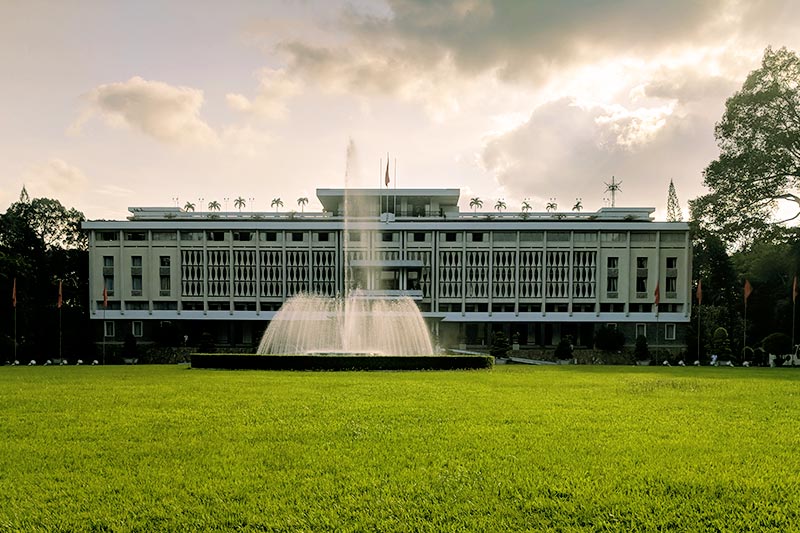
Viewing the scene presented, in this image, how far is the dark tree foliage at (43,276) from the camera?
3972 cm

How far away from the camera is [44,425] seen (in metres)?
9.14

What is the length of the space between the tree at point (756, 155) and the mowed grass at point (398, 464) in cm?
2379

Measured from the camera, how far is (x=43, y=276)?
164 feet

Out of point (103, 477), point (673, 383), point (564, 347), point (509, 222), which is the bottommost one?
point (564, 347)

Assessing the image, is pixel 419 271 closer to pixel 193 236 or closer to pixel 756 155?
pixel 193 236

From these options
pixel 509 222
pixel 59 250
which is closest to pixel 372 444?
pixel 509 222

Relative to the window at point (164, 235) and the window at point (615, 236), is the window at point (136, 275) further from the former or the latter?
the window at point (615, 236)

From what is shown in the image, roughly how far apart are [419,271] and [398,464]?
44347mm

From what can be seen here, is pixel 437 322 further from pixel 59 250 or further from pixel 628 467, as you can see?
pixel 628 467

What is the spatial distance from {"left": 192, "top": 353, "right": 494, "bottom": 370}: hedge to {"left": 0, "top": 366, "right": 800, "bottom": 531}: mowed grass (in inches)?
391

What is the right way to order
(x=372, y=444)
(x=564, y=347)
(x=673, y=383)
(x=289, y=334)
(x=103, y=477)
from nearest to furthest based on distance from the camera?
(x=103, y=477) → (x=372, y=444) → (x=673, y=383) → (x=289, y=334) → (x=564, y=347)

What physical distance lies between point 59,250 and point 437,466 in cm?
5567

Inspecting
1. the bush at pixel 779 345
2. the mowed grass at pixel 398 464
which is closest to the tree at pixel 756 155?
the bush at pixel 779 345

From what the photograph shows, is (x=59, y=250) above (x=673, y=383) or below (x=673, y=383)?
above
